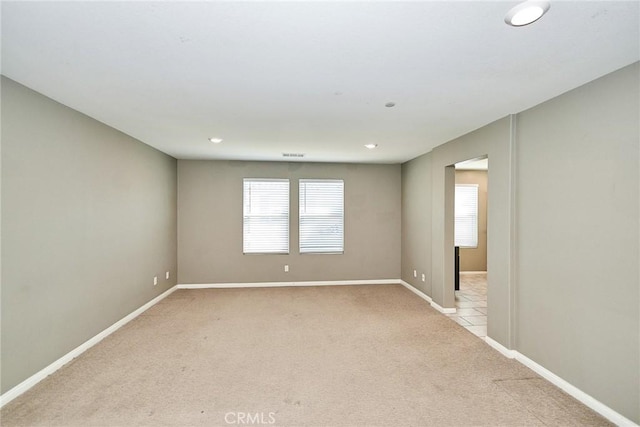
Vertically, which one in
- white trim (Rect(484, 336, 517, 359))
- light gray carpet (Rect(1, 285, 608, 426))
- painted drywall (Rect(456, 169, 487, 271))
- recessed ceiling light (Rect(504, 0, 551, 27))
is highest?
recessed ceiling light (Rect(504, 0, 551, 27))

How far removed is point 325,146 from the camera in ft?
14.7

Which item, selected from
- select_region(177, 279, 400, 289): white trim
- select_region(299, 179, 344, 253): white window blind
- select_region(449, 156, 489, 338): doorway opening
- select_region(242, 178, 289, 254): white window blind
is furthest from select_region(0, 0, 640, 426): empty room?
select_region(449, 156, 489, 338): doorway opening

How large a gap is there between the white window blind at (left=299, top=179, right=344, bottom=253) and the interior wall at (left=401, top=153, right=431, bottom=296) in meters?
1.22

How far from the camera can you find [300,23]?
1.57 metres

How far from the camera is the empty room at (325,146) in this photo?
66.3 inches

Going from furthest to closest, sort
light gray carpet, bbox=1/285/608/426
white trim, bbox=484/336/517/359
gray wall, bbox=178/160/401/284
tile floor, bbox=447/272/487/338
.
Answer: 1. gray wall, bbox=178/160/401/284
2. tile floor, bbox=447/272/487/338
3. white trim, bbox=484/336/517/359
4. light gray carpet, bbox=1/285/608/426

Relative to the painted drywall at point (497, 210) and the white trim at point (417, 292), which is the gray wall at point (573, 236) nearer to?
the painted drywall at point (497, 210)

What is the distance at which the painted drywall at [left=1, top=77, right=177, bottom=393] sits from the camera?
2.30 meters

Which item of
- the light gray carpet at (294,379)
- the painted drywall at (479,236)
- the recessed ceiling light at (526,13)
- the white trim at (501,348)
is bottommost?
the light gray carpet at (294,379)

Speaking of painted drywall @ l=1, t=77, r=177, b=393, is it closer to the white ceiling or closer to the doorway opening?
Answer: the white ceiling

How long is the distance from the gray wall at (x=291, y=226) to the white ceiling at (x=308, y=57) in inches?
99.7

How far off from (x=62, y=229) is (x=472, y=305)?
524 centimetres

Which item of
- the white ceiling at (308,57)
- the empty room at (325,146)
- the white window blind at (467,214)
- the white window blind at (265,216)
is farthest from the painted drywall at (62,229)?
the white window blind at (467,214)

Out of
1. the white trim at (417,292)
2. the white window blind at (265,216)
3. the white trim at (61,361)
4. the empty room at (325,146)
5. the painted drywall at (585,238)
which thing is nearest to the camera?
the empty room at (325,146)
